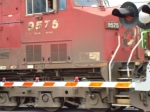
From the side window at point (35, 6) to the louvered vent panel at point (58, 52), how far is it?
4.17ft

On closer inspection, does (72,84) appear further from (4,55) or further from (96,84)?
(4,55)

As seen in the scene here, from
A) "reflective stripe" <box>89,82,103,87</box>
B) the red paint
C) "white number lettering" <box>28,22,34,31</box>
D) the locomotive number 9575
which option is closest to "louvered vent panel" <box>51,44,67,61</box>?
the red paint

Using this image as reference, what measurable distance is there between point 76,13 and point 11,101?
4.05 meters

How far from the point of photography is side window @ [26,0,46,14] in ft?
41.7

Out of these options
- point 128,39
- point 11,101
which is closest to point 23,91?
point 11,101

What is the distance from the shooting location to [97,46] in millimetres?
11984

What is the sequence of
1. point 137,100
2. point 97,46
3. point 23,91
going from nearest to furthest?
point 137,100 → point 97,46 → point 23,91

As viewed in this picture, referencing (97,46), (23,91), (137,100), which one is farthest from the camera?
(23,91)

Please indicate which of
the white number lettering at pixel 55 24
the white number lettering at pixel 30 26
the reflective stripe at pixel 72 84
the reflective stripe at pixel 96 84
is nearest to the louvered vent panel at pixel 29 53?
the white number lettering at pixel 30 26

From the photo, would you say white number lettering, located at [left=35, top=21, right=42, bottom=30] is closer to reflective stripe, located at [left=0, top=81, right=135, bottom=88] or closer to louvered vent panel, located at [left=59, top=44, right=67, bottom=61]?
louvered vent panel, located at [left=59, top=44, right=67, bottom=61]

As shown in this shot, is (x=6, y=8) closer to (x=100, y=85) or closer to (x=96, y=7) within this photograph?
(x=96, y=7)

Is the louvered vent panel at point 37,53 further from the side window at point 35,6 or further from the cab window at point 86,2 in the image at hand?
the cab window at point 86,2

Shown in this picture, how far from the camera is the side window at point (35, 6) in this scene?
12.7 m

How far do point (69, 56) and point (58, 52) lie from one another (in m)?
0.44
